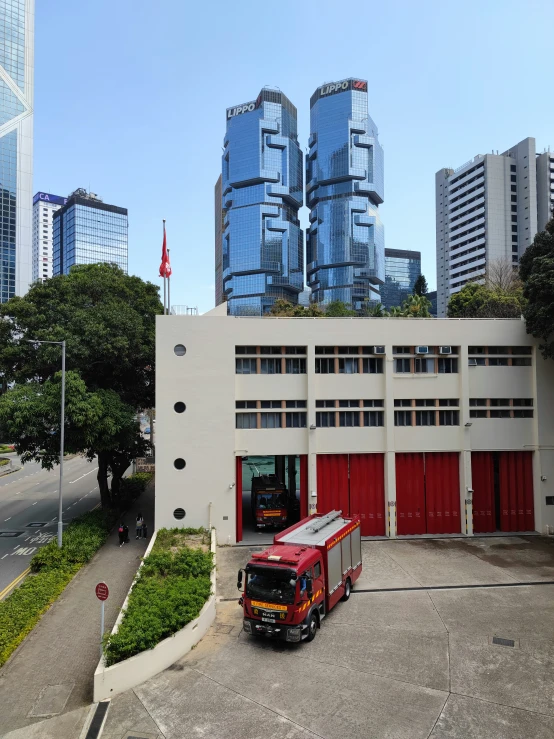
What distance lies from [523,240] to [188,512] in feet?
430

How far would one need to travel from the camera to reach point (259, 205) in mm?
152125

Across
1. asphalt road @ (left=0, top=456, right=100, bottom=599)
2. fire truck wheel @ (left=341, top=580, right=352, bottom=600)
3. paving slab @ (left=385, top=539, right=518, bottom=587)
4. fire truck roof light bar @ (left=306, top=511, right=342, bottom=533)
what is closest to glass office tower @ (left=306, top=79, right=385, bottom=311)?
asphalt road @ (left=0, top=456, right=100, bottom=599)

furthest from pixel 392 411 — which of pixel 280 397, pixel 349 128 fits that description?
pixel 349 128

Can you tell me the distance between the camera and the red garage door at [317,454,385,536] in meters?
26.4

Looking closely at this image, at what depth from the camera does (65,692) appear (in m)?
13.0

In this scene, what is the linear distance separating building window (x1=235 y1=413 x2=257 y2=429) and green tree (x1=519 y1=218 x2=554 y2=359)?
14637mm

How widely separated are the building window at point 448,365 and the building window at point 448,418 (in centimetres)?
210

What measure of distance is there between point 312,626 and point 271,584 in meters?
1.88

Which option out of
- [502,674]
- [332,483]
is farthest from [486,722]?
[332,483]

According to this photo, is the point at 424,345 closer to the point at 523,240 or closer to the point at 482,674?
the point at 482,674

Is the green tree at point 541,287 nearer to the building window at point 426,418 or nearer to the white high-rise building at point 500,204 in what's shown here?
the building window at point 426,418

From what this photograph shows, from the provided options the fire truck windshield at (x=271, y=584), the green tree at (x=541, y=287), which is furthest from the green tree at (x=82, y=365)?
the green tree at (x=541, y=287)

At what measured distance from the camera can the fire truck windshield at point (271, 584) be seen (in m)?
14.0

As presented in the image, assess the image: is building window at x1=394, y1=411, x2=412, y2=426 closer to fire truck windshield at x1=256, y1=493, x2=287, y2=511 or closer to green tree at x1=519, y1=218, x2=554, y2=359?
fire truck windshield at x1=256, y1=493, x2=287, y2=511
